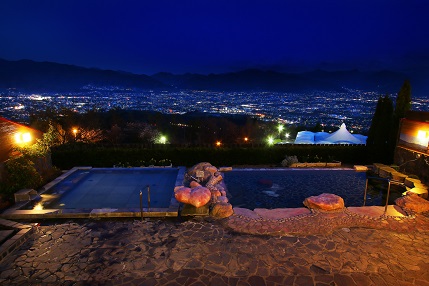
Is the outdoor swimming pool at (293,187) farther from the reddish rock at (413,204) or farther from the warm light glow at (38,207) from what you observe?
the warm light glow at (38,207)

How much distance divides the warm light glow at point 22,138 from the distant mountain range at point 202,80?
49.8 metres

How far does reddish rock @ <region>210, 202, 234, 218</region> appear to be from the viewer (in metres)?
8.34

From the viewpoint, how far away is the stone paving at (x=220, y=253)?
5.61 meters

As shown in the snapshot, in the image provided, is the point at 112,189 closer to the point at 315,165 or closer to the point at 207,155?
the point at 207,155

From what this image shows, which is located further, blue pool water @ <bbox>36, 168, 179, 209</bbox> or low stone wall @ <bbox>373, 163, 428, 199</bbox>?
→ low stone wall @ <bbox>373, 163, 428, 199</bbox>

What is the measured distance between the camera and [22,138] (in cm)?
1077

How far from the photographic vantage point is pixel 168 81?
10694cm

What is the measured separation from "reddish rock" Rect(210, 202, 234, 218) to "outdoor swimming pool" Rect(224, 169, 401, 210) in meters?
1.67

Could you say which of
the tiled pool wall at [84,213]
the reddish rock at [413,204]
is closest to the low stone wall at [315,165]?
the reddish rock at [413,204]

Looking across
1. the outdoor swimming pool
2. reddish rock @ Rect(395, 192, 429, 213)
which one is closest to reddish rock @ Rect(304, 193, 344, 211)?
the outdoor swimming pool

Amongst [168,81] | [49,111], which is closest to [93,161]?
[49,111]

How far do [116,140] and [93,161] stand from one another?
682 inches

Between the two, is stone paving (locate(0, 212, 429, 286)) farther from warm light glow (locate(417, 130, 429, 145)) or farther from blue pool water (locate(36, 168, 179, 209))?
warm light glow (locate(417, 130, 429, 145))

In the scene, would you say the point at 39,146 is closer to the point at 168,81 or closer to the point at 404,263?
the point at 404,263
